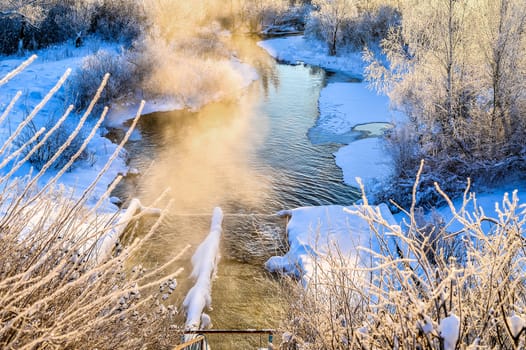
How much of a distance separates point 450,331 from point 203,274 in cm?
662

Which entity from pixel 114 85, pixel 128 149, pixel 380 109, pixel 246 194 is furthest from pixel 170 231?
pixel 380 109

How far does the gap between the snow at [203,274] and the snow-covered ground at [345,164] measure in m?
1.21

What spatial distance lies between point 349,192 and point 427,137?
9.22ft

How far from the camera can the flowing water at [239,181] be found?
7.85 meters

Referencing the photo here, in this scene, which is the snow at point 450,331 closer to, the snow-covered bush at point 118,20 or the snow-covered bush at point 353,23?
the snow-covered bush at point 118,20

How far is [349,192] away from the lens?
11.9 meters

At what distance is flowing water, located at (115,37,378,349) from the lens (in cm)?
785

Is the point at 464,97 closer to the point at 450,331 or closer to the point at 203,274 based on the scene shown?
the point at 203,274

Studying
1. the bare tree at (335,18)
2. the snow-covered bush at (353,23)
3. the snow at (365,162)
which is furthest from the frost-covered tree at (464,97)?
the bare tree at (335,18)

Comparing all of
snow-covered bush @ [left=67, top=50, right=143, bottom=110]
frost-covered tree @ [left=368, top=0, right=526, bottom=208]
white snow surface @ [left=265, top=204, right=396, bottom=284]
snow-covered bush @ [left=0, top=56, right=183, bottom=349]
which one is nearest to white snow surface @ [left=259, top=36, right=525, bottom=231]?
frost-covered tree @ [left=368, top=0, right=526, bottom=208]

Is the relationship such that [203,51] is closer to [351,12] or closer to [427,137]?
[351,12]

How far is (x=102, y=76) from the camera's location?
18047mm

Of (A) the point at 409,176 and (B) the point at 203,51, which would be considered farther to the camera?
(B) the point at 203,51

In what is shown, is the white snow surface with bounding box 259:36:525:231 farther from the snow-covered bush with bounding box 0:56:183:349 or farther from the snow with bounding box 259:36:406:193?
the snow-covered bush with bounding box 0:56:183:349
